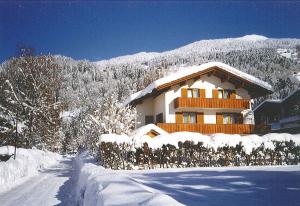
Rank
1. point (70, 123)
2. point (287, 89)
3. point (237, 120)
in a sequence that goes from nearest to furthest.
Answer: point (237, 120)
point (287, 89)
point (70, 123)

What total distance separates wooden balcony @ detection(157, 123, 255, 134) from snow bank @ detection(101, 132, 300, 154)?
711 centimetres

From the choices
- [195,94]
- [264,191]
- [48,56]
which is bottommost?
[264,191]

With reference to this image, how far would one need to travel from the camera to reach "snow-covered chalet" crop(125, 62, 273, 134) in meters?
31.2

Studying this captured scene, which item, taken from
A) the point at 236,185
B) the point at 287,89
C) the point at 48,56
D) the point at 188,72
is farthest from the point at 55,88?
the point at 287,89

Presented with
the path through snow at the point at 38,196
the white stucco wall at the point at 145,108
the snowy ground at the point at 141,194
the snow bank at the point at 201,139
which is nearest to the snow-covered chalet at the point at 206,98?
the white stucco wall at the point at 145,108

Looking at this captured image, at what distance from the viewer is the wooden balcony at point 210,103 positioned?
31.0 m

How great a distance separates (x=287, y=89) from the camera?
6334cm

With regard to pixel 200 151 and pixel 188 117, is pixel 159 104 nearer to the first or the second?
pixel 188 117

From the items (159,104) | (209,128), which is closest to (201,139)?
(209,128)

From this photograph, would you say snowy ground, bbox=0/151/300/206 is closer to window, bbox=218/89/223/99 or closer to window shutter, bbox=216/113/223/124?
window shutter, bbox=216/113/223/124

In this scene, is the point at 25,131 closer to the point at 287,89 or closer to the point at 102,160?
the point at 102,160

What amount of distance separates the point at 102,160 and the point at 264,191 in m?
13.4

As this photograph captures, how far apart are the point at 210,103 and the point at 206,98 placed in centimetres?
61

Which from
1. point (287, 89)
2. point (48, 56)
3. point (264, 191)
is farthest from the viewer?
point (287, 89)
